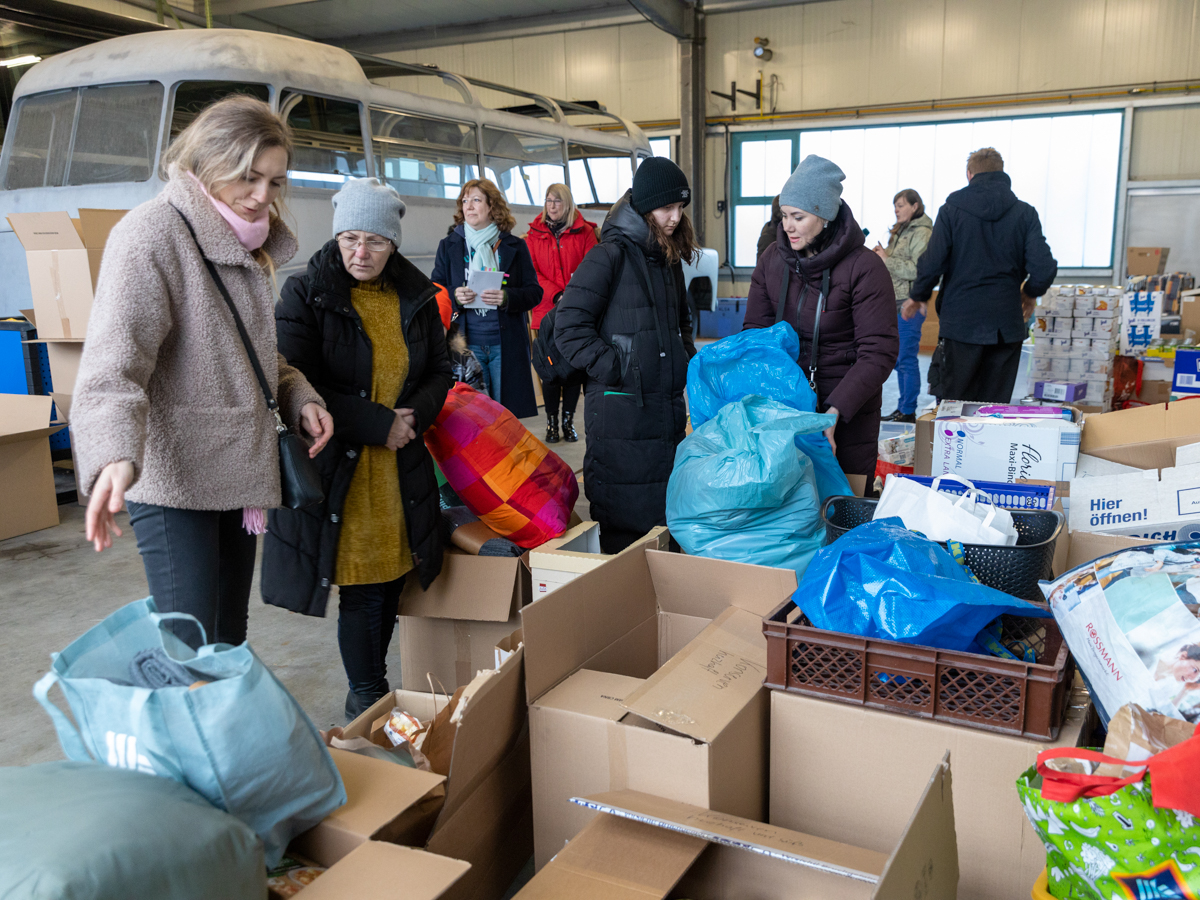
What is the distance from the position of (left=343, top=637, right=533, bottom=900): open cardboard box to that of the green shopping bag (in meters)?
0.84

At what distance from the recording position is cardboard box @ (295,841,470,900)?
109cm

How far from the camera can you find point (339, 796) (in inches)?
49.7

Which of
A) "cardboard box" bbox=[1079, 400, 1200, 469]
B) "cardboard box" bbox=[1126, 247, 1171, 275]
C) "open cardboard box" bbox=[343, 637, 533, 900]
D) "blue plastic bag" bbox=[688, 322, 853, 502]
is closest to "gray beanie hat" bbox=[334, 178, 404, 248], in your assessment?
"blue plastic bag" bbox=[688, 322, 853, 502]

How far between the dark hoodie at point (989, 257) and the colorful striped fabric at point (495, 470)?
2583 mm

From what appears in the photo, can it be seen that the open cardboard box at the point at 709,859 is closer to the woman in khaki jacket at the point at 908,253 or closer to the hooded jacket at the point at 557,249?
the hooded jacket at the point at 557,249

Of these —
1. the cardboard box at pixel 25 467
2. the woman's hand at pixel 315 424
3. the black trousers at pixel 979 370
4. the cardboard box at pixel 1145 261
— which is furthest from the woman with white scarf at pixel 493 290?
the cardboard box at pixel 1145 261

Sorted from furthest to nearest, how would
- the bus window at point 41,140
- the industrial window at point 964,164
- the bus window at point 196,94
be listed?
the industrial window at point 964,164
the bus window at point 41,140
the bus window at point 196,94

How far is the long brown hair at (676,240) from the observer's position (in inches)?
99.3

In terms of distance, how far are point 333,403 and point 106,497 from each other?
0.73m

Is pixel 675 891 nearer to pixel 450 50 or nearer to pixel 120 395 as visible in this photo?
pixel 120 395

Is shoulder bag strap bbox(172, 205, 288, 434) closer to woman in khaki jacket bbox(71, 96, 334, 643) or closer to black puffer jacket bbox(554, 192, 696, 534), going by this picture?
woman in khaki jacket bbox(71, 96, 334, 643)

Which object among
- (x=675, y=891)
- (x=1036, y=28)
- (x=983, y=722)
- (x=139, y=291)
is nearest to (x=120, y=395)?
(x=139, y=291)

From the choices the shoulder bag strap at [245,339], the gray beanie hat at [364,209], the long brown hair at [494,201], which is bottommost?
the shoulder bag strap at [245,339]

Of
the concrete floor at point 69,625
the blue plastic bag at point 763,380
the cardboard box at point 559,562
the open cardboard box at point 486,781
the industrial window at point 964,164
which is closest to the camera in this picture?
the open cardboard box at point 486,781
